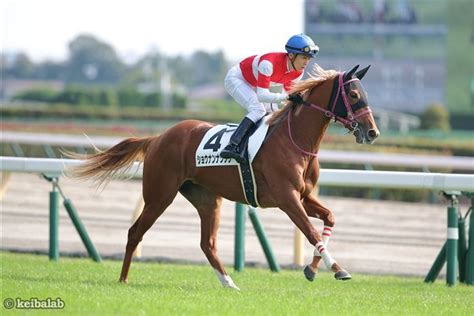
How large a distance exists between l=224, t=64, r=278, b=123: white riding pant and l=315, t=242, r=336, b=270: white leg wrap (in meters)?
1.21

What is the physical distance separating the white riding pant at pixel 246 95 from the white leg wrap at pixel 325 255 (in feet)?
3.98

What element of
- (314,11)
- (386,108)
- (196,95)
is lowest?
(196,95)

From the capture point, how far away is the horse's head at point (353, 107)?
25.9ft

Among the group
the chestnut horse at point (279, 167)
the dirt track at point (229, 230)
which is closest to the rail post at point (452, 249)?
the chestnut horse at point (279, 167)

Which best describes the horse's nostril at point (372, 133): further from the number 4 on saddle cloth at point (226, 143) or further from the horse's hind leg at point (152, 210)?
the horse's hind leg at point (152, 210)

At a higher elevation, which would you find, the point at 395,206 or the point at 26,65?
the point at 395,206

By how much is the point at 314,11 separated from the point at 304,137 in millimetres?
34524

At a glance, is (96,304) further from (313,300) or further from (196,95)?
(196,95)

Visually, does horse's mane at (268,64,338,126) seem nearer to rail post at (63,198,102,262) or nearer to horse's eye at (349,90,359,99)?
horse's eye at (349,90,359,99)

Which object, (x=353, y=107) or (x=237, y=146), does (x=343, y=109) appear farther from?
(x=237, y=146)

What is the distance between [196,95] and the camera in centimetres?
10519

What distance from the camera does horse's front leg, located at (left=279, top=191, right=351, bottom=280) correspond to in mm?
7500

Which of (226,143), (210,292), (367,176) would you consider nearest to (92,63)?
(367,176)

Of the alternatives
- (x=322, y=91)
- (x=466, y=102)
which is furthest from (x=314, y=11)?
(x=322, y=91)
